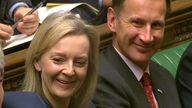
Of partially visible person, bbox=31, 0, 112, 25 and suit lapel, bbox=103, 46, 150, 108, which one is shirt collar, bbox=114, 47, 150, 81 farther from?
partially visible person, bbox=31, 0, 112, 25

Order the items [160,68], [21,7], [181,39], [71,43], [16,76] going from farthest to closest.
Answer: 1. [181,39]
2. [21,7]
3. [160,68]
4. [16,76]
5. [71,43]

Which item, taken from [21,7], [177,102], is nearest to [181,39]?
[177,102]

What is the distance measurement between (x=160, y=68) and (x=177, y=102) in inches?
5.6

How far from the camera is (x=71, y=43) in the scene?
1422 millimetres

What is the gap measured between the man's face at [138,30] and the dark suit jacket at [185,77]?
296mm

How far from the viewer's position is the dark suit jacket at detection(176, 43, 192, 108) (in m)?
1.87

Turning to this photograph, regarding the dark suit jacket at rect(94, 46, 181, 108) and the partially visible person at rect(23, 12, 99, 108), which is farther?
the dark suit jacket at rect(94, 46, 181, 108)

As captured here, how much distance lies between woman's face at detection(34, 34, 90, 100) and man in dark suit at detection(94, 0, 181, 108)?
14 cm

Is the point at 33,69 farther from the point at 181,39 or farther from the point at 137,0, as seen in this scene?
the point at 181,39

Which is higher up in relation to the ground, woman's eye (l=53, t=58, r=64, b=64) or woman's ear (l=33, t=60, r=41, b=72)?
woman's eye (l=53, t=58, r=64, b=64)

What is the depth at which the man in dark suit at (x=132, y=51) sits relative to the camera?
1574 mm

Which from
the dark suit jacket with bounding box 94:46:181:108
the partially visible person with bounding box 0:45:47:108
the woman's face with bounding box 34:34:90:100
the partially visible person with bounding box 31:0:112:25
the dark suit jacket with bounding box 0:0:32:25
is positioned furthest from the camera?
the dark suit jacket with bounding box 0:0:32:25

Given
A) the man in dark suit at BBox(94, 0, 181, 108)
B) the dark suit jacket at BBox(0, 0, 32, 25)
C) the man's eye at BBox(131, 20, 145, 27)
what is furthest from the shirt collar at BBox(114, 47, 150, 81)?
the dark suit jacket at BBox(0, 0, 32, 25)

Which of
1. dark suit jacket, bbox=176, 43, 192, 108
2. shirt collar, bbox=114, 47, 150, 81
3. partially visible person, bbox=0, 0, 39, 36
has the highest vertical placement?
partially visible person, bbox=0, 0, 39, 36
